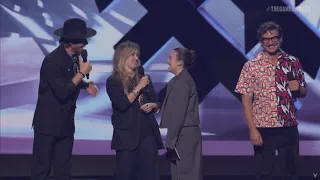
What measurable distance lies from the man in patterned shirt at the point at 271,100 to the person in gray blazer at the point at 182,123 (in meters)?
0.42

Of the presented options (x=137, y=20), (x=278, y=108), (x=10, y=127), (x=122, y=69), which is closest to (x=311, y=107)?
(x=278, y=108)

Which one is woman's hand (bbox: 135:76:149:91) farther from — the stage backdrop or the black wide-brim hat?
the stage backdrop

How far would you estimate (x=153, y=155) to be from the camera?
16.3 ft

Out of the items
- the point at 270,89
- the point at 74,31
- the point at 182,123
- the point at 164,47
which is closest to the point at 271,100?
the point at 270,89

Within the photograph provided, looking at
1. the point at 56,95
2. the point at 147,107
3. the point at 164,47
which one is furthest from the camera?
the point at 164,47

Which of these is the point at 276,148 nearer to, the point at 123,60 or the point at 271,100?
the point at 271,100

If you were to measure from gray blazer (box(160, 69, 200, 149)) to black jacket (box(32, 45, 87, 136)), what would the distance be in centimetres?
73

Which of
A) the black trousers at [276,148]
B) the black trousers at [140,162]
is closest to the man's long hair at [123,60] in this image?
the black trousers at [140,162]

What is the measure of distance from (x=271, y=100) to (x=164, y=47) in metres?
1.74

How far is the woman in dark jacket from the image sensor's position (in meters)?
4.91

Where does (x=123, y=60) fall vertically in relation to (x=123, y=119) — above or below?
above

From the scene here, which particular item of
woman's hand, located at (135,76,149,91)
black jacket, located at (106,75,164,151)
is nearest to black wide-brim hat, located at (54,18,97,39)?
black jacket, located at (106,75,164,151)

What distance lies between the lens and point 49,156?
16.1 ft

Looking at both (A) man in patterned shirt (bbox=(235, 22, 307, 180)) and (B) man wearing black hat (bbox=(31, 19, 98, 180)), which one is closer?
(B) man wearing black hat (bbox=(31, 19, 98, 180))
